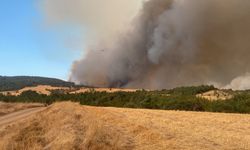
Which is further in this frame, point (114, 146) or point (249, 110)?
point (249, 110)

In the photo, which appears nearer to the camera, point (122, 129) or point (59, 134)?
point (59, 134)

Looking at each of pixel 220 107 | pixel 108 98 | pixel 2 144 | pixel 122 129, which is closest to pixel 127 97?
pixel 108 98

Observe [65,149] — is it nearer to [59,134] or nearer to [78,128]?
[59,134]

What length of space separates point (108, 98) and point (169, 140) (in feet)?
220

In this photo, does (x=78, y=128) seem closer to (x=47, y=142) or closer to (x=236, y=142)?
(x=47, y=142)

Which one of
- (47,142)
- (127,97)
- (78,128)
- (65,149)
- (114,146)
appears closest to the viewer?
(65,149)

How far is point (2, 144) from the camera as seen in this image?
14867 mm

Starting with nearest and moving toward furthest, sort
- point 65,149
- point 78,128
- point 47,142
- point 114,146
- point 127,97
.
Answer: point 65,149, point 114,146, point 47,142, point 78,128, point 127,97

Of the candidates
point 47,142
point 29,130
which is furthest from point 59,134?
point 29,130

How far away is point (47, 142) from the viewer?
1544 cm

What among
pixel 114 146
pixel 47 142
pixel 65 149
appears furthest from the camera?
pixel 47 142

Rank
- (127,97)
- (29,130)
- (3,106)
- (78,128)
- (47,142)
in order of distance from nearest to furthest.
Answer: (47,142), (78,128), (29,130), (3,106), (127,97)

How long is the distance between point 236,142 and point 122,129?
17.5 feet

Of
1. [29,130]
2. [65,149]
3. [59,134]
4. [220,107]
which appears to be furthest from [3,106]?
[65,149]
